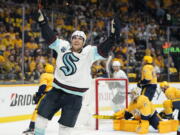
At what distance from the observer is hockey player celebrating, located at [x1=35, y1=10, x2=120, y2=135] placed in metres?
4.09

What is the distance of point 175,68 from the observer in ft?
42.1

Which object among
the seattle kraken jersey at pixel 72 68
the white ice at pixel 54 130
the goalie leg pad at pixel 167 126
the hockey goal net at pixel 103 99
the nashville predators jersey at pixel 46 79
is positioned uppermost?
the seattle kraken jersey at pixel 72 68

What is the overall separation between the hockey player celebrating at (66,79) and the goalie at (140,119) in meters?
2.69

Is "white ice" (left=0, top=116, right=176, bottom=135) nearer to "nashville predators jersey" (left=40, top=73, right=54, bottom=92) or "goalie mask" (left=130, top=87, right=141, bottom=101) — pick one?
"goalie mask" (left=130, top=87, right=141, bottom=101)

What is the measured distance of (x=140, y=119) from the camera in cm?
688

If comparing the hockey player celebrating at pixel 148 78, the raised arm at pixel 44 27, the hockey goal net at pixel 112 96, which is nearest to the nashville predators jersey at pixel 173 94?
the hockey goal net at pixel 112 96

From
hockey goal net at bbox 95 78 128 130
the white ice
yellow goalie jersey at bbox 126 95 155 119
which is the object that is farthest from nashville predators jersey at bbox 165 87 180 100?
hockey goal net at bbox 95 78 128 130

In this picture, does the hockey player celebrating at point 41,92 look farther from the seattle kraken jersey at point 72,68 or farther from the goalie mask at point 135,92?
the seattle kraken jersey at point 72,68

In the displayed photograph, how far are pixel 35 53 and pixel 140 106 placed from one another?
350 cm

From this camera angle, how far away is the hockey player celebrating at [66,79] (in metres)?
4.09

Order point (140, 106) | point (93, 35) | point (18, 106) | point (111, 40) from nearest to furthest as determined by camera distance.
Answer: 1. point (111, 40)
2. point (140, 106)
3. point (18, 106)
4. point (93, 35)

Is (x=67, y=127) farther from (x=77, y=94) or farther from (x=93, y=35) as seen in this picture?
(x=93, y=35)

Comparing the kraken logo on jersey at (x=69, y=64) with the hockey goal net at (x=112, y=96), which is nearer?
the kraken logo on jersey at (x=69, y=64)

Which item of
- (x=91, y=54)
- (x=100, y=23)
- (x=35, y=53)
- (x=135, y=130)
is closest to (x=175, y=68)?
(x=100, y=23)
